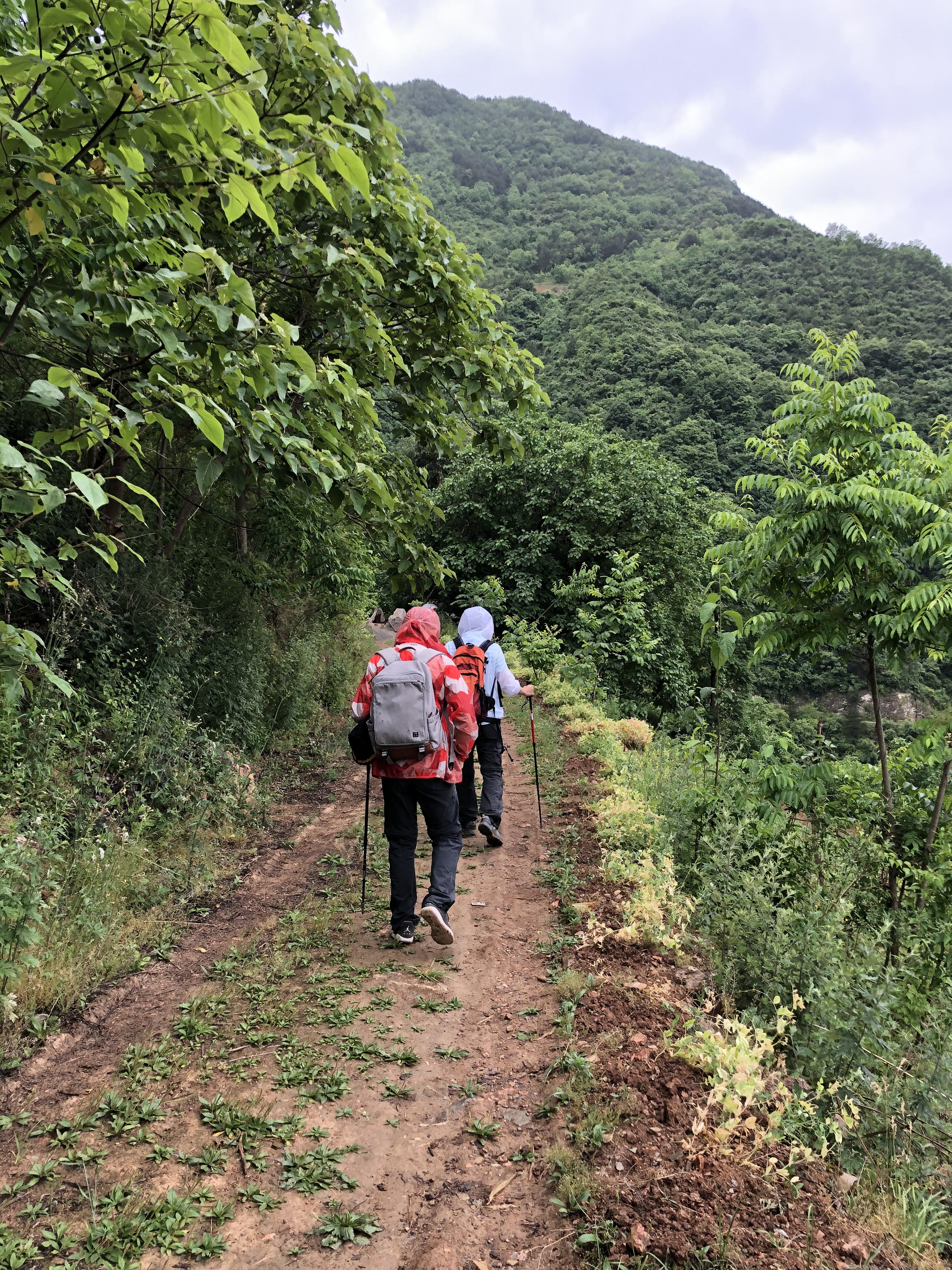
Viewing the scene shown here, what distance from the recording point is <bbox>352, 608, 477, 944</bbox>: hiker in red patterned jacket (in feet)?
15.7

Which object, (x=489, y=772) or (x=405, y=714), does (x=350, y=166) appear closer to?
(x=405, y=714)

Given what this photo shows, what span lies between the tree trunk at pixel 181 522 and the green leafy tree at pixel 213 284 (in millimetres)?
257

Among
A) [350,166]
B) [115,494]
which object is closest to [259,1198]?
[350,166]

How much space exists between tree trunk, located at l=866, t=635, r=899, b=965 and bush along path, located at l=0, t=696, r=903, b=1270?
6.56 ft

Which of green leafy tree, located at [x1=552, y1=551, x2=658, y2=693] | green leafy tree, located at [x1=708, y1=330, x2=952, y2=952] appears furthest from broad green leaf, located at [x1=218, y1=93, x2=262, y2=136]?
green leafy tree, located at [x1=552, y1=551, x2=658, y2=693]

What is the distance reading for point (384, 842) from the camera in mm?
6887

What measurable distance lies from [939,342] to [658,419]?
2444 centimetres

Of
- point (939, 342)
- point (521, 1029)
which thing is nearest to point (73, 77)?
point (521, 1029)

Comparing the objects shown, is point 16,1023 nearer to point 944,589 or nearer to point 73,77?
point 73,77

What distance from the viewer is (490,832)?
6828mm

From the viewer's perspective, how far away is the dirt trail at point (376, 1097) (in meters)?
2.63

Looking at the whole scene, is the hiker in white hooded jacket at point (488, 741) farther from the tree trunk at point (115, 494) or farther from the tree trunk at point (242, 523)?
the tree trunk at point (242, 523)

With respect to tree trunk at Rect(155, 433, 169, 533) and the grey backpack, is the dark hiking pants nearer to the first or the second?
the grey backpack

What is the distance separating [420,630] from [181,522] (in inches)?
139
